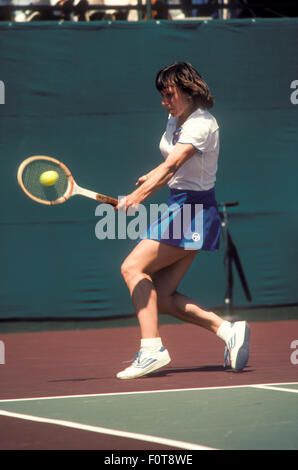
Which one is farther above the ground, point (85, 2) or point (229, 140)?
point (85, 2)

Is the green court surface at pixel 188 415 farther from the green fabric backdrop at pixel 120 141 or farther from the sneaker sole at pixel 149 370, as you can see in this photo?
the green fabric backdrop at pixel 120 141

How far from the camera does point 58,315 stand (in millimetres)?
8953

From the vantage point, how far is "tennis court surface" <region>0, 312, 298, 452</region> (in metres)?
4.26

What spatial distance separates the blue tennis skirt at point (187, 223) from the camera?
6.02m

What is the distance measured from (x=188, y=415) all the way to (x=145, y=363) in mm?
1248

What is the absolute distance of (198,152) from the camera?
6.01 meters

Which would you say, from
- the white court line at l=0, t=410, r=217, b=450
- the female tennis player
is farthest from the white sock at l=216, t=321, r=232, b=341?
the white court line at l=0, t=410, r=217, b=450

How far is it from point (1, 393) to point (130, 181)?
11.8ft

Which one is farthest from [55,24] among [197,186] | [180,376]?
[180,376]

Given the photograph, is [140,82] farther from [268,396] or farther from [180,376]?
[268,396]

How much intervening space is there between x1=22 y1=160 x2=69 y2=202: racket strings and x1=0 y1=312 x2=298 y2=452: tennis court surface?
1185 mm

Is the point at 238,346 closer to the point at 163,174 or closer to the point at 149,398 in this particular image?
the point at 149,398

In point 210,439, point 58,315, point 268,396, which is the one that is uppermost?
point 58,315

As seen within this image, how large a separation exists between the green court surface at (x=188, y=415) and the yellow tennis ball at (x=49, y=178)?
153 centimetres
